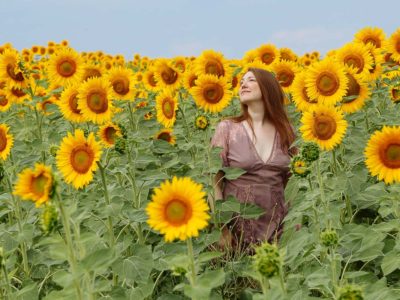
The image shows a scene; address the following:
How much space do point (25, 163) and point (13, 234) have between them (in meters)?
0.98

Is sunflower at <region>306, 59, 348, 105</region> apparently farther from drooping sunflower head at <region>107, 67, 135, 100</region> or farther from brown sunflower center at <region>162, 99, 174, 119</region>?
drooping sunflower head at <region>107, 67, 135, 100</region>

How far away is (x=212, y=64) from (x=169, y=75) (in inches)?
16.4

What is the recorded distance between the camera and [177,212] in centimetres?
243

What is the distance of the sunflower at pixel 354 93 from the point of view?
4425mm

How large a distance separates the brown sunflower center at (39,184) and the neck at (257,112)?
2.30 metres

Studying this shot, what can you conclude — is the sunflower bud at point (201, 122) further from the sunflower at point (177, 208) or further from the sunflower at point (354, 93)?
the sunflower at point (177, 208)

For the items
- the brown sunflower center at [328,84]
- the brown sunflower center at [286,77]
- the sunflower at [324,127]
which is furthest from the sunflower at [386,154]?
the brown sunflower center at [286,77]

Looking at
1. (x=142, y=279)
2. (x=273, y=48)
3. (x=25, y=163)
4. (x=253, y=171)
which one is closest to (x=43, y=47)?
(x=273, y=48)

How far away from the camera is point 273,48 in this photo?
21.2ft

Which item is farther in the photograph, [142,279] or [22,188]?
[142,279]

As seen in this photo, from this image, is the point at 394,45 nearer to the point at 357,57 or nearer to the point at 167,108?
the point at 357,57

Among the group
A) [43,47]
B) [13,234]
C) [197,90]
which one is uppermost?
[43,47]

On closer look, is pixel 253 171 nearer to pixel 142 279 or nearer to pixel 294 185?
pixel 294 185

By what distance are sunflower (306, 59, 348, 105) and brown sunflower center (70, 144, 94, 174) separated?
5.76ft
